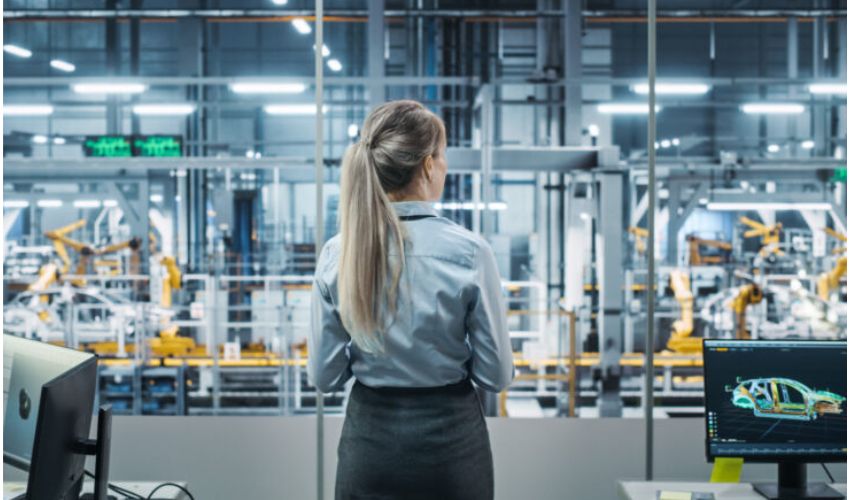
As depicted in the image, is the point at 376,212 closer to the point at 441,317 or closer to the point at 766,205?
the point at 441,317

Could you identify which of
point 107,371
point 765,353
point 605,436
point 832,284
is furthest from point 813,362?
point 832,284

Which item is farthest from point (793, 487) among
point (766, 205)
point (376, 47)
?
point (766, 205)

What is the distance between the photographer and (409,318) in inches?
59.3

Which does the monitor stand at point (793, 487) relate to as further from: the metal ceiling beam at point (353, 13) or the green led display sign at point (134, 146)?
the metal ceiling beam at point (353, 13)

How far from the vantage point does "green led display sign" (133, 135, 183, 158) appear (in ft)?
27.0

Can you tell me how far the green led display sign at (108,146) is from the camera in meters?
8.16

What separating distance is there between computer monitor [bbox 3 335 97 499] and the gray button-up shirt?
50 centimetres

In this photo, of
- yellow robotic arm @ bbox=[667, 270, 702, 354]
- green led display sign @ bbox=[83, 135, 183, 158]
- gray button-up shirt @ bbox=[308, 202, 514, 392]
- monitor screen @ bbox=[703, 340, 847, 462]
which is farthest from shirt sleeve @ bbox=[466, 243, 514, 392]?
green led display sign @ bbox=[83, 135, 183, 158]

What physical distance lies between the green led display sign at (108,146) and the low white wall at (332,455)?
5.82 metres

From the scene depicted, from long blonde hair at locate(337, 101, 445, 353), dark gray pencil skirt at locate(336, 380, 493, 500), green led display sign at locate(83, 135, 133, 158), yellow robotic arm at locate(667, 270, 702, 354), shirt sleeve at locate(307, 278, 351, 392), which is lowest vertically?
yellow robotic arm at locate(667, 270, 702, 354)

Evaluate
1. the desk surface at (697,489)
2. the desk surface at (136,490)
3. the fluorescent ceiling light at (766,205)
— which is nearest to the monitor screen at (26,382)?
the desk surface at (136,490)

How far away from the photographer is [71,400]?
1496 mm

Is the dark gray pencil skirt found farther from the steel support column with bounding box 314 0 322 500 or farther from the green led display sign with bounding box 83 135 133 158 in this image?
the green led display sign with bounding box 83 135 133 158

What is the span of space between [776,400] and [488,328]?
2.87 ft
